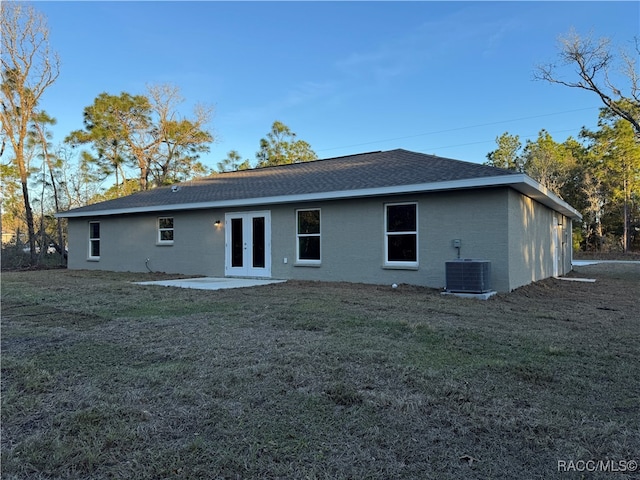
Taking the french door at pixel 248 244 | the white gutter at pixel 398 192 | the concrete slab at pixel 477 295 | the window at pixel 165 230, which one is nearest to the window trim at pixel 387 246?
the white gutter at pixel 398 192

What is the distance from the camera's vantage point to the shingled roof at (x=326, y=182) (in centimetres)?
928

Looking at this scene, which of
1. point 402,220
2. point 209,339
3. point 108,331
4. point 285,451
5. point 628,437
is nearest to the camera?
point 285,451

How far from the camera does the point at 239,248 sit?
1291cm

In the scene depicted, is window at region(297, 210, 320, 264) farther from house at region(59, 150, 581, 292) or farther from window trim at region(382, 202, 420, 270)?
window trim at region(382, 202, 420, 270)

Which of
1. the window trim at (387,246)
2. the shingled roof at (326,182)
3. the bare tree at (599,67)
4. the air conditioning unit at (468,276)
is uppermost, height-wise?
Answer: the bare tree at (599,67)

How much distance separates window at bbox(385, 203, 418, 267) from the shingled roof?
70 cm

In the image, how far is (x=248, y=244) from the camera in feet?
41.6

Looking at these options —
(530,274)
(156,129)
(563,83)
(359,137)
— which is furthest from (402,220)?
(156,129)

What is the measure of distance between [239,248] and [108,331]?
7.64 metres

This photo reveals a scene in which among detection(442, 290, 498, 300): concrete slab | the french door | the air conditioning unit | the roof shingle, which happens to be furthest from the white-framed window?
detection(442, 290, 498, 300): concrete slab

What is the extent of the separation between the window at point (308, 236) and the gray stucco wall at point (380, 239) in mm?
193

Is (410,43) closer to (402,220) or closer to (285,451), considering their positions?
(402,220)

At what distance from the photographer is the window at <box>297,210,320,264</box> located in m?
11.5

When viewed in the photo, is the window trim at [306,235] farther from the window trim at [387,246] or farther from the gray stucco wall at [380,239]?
the window trim at [387,246]
